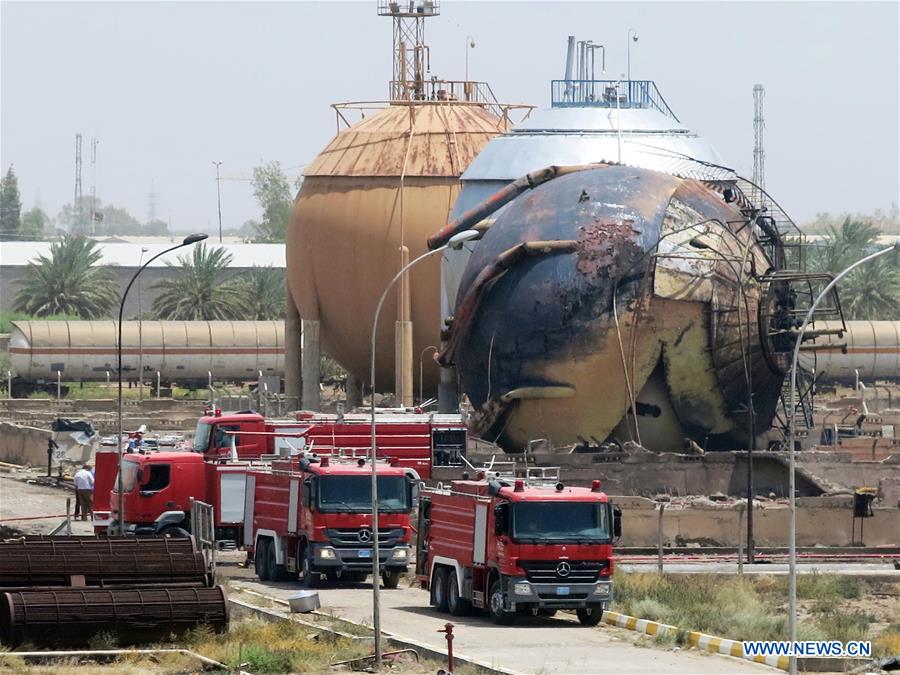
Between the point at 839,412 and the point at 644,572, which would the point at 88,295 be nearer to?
the point at 839,412

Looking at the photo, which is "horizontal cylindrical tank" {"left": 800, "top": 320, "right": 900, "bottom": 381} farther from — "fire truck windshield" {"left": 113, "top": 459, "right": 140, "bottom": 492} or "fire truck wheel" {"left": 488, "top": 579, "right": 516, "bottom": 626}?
"fire truck wheel" {"left": 488, "top": 579, "right": 516, "bottom": 626}

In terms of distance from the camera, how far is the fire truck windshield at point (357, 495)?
3578 cm

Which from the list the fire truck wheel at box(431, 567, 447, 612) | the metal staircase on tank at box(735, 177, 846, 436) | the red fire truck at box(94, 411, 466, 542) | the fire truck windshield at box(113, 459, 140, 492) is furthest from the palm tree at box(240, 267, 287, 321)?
the fire truck wheel at box(431, 567, 447, 612)

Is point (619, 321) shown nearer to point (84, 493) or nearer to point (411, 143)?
point (84, 493)

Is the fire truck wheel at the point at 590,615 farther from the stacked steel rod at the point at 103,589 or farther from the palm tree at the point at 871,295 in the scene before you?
the palm tree at the point at 871,295

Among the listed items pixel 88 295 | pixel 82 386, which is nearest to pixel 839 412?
pixel 82 386

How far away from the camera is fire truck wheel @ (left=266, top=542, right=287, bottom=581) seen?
37938 millimetres

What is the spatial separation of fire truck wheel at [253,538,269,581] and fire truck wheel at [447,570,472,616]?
5.90 meters

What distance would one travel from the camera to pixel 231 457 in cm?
4175

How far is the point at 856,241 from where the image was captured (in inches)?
4643

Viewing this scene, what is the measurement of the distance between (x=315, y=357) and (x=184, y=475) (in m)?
23.7

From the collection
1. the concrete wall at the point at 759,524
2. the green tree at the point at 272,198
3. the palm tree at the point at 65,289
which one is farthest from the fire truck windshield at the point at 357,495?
the green tree at the point at 272,198

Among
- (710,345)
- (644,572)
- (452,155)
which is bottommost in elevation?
(644,572)

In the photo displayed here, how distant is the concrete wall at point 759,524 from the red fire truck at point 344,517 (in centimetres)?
835
